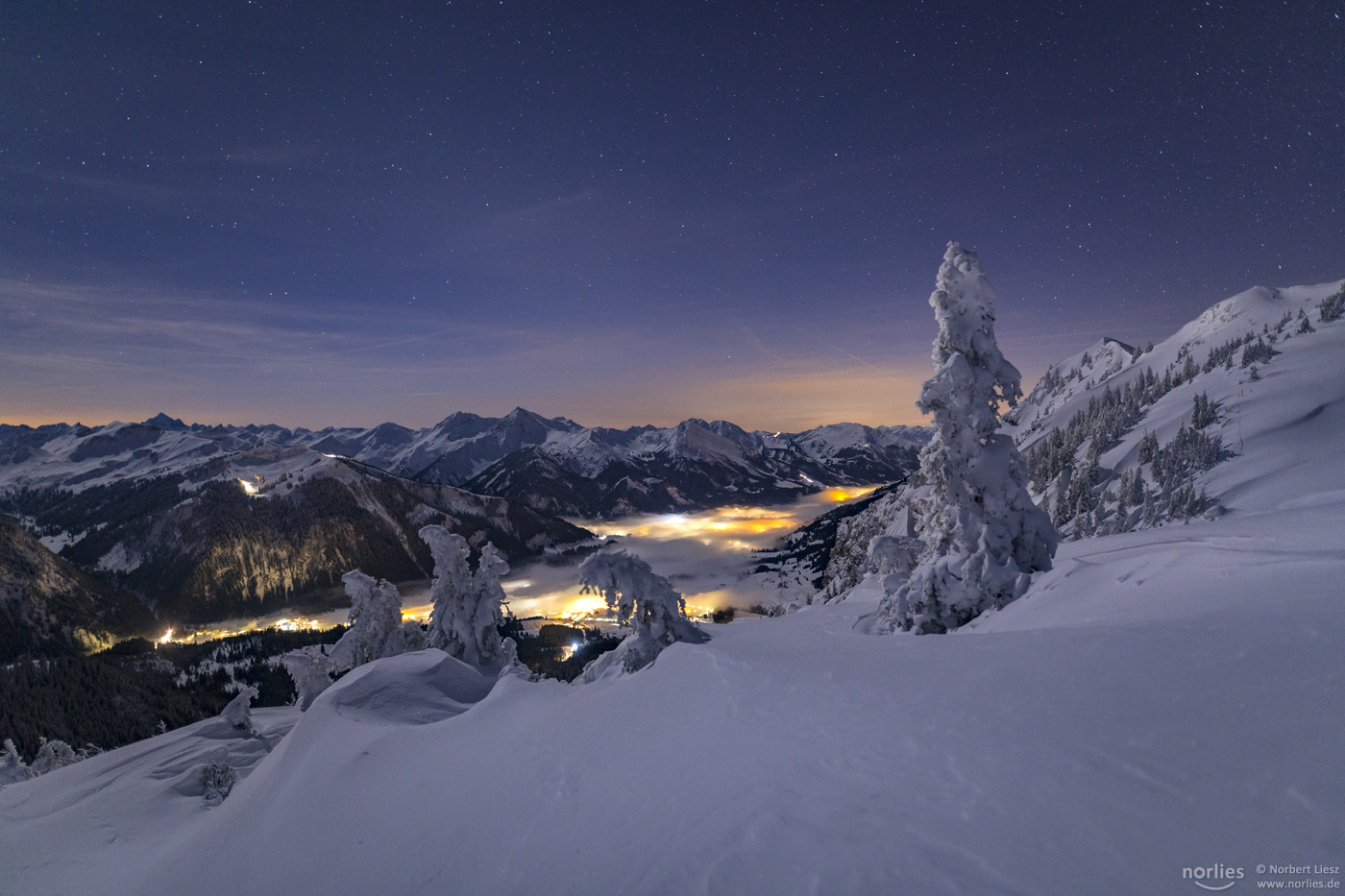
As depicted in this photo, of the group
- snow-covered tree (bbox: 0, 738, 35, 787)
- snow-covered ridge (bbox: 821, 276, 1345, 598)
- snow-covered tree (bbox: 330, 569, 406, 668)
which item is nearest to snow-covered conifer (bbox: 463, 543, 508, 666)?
snow-covered tree (bbox: 330, 569, 406, 668)

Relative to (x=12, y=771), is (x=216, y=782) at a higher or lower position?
higher

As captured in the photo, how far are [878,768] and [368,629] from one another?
1609 inches

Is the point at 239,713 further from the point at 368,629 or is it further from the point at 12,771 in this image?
the point at 12,771

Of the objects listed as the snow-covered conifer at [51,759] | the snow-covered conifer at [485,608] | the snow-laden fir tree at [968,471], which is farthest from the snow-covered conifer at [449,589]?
the snow-covered conifer at [51,759]

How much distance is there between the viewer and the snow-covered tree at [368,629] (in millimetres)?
36344

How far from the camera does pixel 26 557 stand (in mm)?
144875

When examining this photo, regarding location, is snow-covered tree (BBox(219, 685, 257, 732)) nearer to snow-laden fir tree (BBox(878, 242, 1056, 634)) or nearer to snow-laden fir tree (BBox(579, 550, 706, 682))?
snow-laden fir tree (BBox(579, 550, 706, 682))

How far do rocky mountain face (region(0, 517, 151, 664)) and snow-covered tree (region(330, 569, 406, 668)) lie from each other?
169 metres

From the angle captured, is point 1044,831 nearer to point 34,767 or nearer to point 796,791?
point 796,791

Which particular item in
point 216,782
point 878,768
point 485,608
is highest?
point 878,768

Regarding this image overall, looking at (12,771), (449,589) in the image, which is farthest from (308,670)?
(12,771)

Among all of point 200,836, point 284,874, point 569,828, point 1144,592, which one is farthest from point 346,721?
point 1144,592

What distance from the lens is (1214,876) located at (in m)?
4.08

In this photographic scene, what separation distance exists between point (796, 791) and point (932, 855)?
69.1 inches
